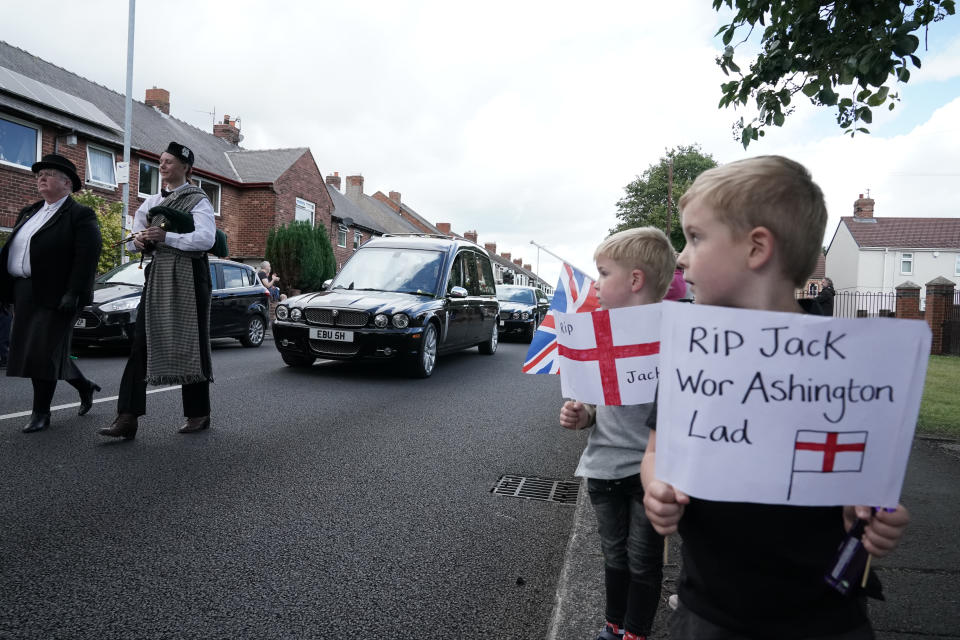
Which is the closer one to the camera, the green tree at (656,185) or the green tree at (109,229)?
the green tree at (109,229)

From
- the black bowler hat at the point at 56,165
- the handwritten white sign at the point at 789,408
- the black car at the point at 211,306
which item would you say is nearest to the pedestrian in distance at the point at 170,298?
the black bowler hat at the point at 56,165

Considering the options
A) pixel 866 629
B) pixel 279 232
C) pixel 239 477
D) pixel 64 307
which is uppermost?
pixel 279 232

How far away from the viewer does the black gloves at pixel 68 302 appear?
535 centimetres

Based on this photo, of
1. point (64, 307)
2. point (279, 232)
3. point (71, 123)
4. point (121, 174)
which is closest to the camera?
point (64, 307)

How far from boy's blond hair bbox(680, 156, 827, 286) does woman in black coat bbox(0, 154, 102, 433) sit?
5.33 m

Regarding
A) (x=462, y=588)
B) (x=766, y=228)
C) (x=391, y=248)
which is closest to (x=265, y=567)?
(x=462, y=588)

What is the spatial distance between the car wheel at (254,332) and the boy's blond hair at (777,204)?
13.0 metres

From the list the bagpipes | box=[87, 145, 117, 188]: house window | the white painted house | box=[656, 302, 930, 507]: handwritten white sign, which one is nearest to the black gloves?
the bagpipes

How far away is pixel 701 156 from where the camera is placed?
6062 centimetres

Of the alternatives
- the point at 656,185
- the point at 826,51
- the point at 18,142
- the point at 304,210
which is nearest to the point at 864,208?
the point at 656,185

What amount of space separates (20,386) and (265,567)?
600 cm

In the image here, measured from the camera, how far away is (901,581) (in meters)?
2.89

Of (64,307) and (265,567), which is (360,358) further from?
(265,567)

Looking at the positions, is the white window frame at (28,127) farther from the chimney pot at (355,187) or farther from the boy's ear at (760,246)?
the chimney pot at (355,187)
